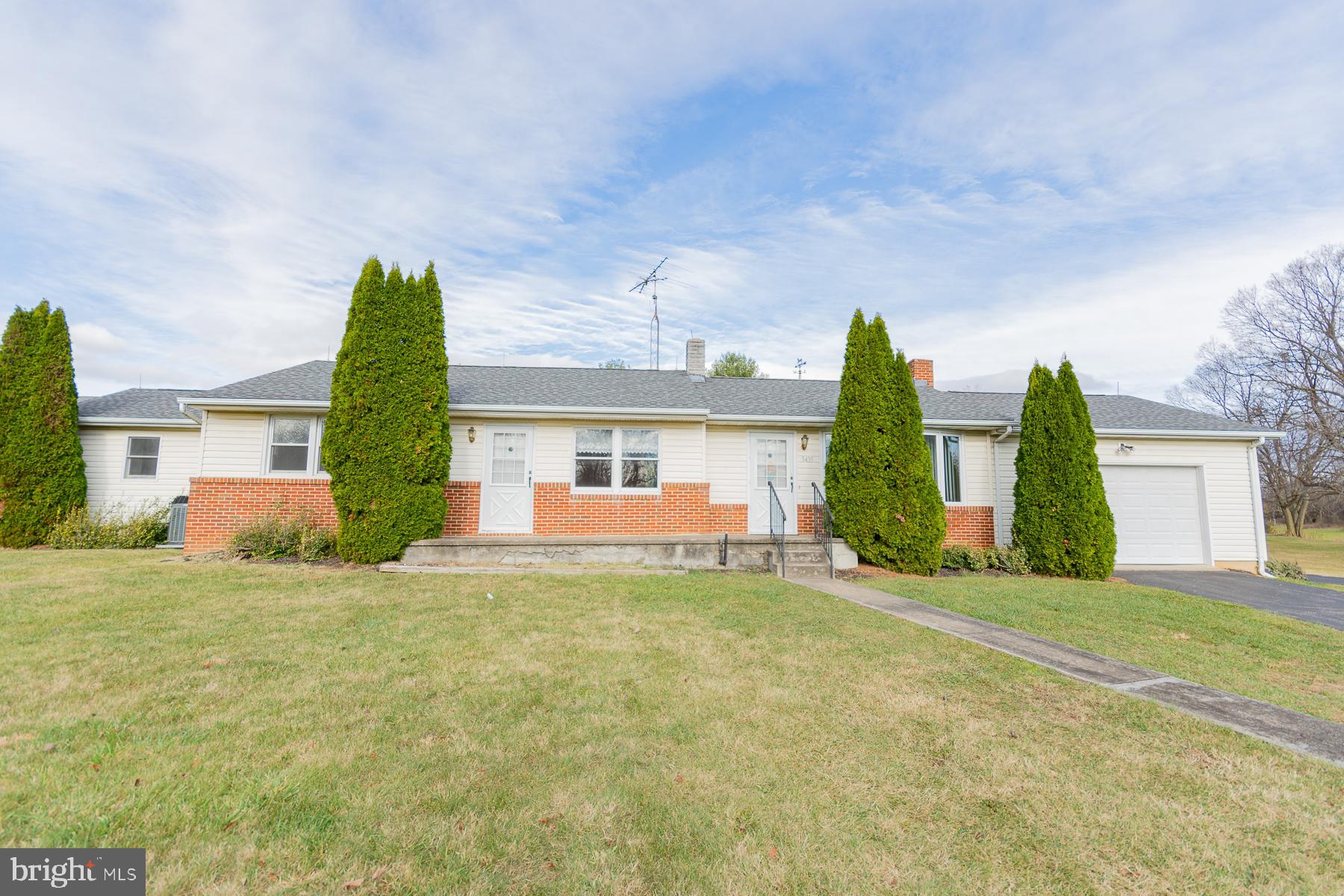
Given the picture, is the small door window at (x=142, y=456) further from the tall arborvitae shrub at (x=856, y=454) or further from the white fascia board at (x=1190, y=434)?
the white fascia board at (x=1190, y=434)

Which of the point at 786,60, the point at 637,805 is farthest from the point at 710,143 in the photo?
the point at 637,805

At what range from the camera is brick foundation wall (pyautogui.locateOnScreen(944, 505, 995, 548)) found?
12.4 meters

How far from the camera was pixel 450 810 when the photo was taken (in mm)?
2471

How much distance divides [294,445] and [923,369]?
52.2 ft

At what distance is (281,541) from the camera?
1021 centimetres

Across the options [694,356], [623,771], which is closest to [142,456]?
[694,356]

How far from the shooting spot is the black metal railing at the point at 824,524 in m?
10.3

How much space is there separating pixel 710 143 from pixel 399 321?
8358 millimetres

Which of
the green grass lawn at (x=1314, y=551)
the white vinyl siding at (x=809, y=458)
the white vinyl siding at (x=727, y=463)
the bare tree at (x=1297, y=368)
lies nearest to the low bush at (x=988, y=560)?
the white vinyl siding at (x=809, y=458)

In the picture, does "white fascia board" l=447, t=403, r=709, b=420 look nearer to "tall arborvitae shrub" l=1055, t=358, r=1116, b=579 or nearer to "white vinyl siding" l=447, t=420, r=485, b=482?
"white vinyl siding" l=447, t=420, r=485, b=482

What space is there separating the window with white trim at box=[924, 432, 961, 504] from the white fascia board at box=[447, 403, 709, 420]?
536cm

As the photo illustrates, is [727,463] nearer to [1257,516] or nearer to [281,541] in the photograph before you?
[281,541]

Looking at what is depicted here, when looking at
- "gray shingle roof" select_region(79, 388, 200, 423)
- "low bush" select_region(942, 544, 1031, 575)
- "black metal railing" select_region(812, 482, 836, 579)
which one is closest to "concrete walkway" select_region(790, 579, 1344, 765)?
"black metal railing" select_region(812, 482, 836, 579)

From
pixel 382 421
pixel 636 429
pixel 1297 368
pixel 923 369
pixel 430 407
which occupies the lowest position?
pixel 382 421
